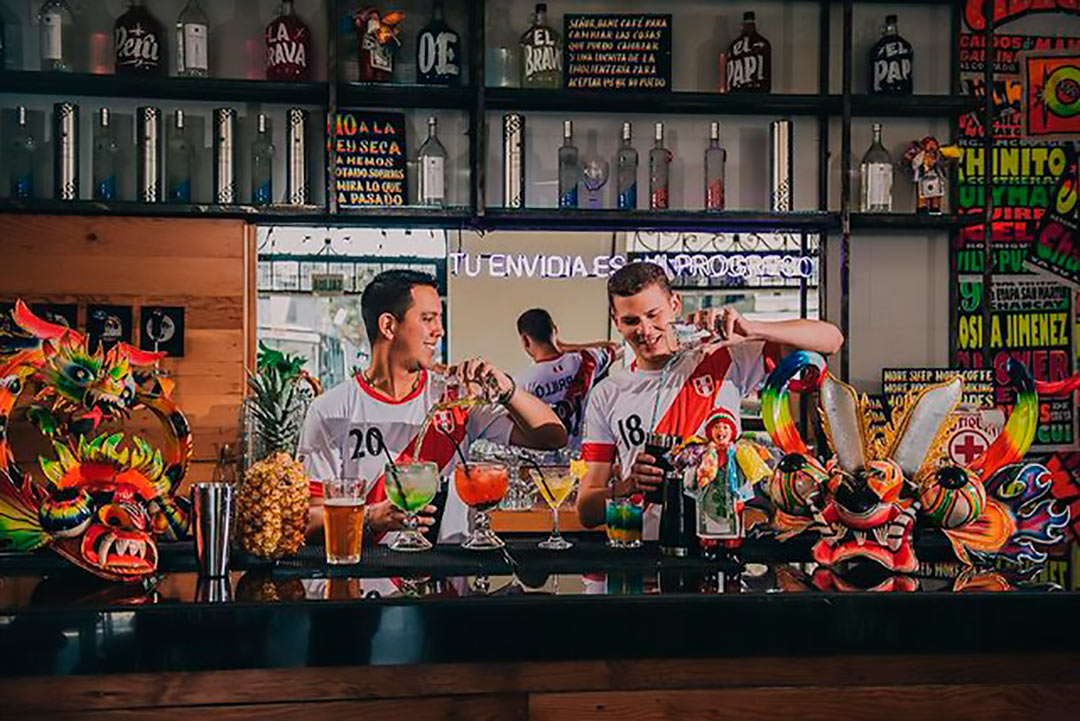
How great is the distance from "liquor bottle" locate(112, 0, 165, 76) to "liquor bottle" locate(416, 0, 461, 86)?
0.87m

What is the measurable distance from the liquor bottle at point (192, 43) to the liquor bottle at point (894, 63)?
229 centimetres

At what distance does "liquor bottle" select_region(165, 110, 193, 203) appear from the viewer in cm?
393

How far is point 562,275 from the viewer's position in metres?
4.14

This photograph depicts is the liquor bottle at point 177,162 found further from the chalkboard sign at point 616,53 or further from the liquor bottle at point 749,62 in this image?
the liquor bottle at point 749,62

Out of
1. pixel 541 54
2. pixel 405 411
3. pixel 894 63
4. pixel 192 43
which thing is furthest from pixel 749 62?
pixel 192 43

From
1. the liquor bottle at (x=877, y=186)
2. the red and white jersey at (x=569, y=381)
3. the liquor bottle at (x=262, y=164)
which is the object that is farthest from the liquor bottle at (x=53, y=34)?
the liquor bottle at (x=877, y=186)

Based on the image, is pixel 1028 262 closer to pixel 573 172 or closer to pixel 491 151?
pixel 573 172

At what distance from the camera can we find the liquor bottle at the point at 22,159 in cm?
387

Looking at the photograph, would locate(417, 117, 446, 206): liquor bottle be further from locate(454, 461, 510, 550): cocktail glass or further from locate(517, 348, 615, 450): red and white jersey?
locate(454, 461, 510, 550): cocktail glass

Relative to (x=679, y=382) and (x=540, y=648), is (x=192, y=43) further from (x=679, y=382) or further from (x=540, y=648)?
(x=540, y=648)

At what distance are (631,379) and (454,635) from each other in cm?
219

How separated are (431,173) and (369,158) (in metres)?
0.22

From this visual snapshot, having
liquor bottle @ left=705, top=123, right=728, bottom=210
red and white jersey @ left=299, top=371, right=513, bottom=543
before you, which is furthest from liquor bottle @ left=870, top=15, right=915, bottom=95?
red and white jersey @ left=299, top=371, right=513, bottom=543

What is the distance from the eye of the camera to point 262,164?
3.96 m
